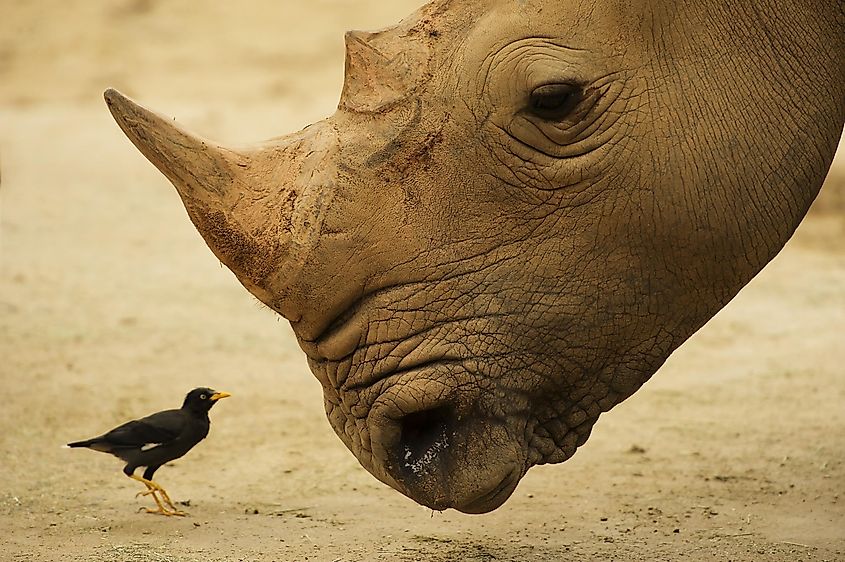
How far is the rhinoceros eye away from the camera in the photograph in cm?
418

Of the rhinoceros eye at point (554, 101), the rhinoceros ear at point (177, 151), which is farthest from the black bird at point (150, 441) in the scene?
the rhinoceros eye at point (554, 101)

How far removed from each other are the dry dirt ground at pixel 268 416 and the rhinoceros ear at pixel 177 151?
5.56 ft

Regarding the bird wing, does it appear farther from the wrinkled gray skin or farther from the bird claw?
the wrinkled gray skin

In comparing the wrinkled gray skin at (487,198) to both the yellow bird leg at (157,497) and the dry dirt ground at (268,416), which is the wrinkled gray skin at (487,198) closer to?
the dry dirt ground at (268,416)

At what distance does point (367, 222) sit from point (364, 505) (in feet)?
7.44

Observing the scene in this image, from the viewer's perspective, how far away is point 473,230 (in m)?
4.21

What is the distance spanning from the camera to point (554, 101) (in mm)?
4199

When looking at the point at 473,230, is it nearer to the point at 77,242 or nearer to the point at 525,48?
the point at 525,48

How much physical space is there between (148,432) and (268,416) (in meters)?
1.30

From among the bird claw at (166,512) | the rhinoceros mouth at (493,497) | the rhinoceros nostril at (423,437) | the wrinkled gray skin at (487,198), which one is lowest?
the rhinoceros mouth at (493,497)

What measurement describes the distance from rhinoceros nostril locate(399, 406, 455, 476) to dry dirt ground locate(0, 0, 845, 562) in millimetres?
1170

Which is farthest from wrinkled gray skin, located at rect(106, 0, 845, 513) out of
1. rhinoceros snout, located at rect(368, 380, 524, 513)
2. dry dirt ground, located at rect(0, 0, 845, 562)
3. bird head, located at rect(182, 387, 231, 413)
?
bird head, located at rect(182, 387, 231, 413)

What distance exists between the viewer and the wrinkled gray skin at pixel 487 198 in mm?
4172

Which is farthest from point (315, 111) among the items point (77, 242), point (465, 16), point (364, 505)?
point (465, 16)
